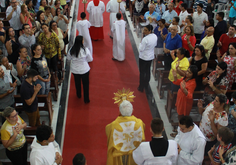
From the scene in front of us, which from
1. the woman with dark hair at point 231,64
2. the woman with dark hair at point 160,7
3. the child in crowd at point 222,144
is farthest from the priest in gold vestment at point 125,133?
the woman with dark hair at point 160,7

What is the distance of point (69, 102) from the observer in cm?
532

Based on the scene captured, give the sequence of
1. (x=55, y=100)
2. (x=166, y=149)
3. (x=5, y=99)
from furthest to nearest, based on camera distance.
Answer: (x=55, y=100) < (x=5, y=99) < (x=166, y=149)

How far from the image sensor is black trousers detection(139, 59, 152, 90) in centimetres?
535

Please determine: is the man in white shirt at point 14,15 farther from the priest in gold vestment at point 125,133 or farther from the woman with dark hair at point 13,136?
the priest in gold vestment at point 125,133

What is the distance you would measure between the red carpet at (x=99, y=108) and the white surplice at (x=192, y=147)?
154 centimetres

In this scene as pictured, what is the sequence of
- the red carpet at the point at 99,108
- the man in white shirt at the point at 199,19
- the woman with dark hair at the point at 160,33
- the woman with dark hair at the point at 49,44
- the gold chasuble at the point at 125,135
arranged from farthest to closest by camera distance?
the man in white shirt at the point at 199,19 < the woman with dark hair at the point at 160,33 < the woman with dark hair at the point at 49,44 < the red carpet at the point at 99,108 < the gold chasuble at the point at 125,135

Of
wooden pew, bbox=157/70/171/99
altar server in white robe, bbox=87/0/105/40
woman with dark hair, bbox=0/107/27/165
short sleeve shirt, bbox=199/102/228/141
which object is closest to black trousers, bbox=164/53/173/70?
wooden pew, bbox=157/70/171/99

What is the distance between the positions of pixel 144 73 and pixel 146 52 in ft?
1.88

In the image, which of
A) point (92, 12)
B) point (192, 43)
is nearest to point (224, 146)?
point (192, 43)

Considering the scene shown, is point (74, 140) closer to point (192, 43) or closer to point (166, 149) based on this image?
point (166, 149)

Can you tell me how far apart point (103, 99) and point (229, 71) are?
271cm

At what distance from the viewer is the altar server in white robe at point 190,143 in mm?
2762

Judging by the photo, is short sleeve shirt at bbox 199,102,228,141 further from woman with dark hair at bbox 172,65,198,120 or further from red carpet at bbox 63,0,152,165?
red carpet at bbox 63,0,152,165

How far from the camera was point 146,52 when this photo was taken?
5156mm
